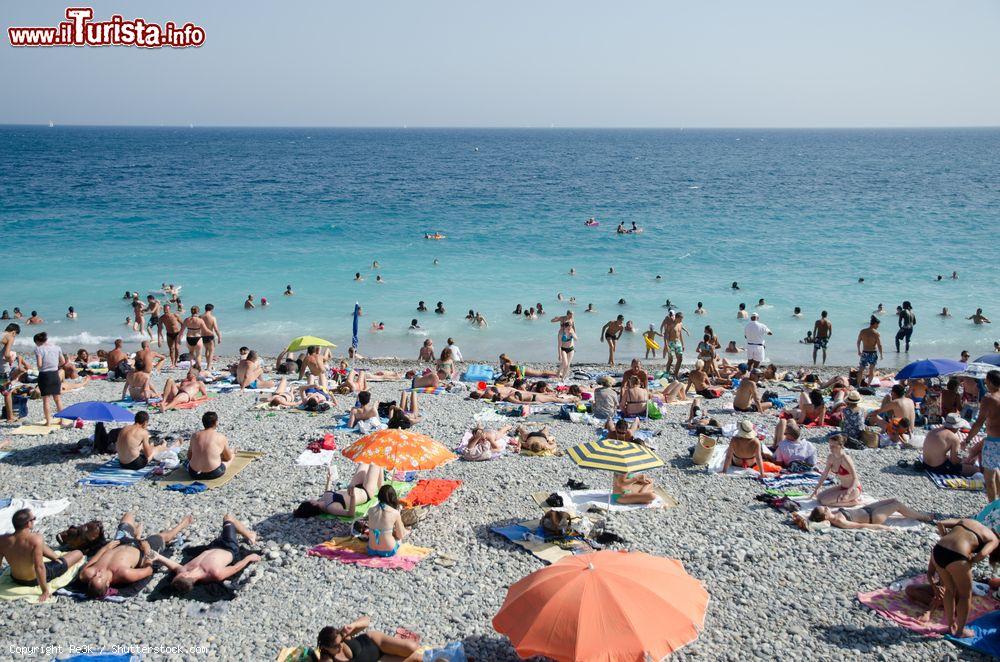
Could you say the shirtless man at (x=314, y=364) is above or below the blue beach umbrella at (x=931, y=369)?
below

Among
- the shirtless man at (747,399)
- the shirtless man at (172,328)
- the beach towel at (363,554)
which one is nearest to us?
the beach towel at (363,554)

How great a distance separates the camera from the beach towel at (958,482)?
9.91m

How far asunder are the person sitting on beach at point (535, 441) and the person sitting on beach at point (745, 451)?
2.52 m

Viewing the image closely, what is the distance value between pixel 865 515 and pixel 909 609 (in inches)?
78.7

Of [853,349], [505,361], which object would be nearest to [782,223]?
[853,349]

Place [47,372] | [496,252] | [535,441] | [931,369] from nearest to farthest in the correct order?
1. [535,441]
2. [47,372]
3. [931,369]
4. [496,252]

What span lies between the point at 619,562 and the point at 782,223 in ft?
137

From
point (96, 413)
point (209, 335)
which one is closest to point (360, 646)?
point (96, 413)

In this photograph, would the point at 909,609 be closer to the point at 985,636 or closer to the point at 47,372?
the point at 985,636

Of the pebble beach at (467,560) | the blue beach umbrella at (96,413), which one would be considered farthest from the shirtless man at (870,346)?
the blue beach umbrella at (96,413)

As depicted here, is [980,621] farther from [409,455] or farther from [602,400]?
[602,400]

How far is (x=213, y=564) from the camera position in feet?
24.2

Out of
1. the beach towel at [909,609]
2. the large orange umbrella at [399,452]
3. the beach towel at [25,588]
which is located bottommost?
the beach towel at [25,588]

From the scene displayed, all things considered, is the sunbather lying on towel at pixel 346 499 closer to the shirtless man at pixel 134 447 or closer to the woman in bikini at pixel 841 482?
the shirtless man at pixel 134 447
